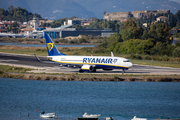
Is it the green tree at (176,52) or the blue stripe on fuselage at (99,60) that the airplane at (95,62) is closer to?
the blue stripe on fuselage at (99,60)

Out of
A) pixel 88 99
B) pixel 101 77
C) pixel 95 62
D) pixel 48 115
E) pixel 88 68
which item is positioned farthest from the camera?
pixel 95 62

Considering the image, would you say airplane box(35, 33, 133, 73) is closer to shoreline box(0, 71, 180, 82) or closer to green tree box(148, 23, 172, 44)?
shoreline box(0, 71, 180, 82)

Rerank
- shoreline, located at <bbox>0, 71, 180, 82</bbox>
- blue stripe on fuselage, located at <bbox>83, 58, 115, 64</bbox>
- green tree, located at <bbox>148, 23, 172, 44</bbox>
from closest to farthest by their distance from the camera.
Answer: shoreline, located at <bbox>0, 71, 180, 82</bbox> → blue stripe on fuselage, located at <bbox>83, 58, 115, 64</bbox> → green tree, located at <bbox>148, 23, 172, 44</bbox>

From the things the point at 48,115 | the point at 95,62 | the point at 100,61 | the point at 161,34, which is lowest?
the point at 48,115

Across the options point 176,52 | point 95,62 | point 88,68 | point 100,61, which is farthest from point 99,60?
point 176,52

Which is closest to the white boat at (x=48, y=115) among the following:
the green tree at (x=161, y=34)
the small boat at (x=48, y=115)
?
the small boat at (x=48, y=115)

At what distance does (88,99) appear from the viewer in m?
56.5

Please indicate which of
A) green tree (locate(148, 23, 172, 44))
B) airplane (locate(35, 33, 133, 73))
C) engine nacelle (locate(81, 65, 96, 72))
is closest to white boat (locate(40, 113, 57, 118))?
airplane (locate(35, 33, 133, 73))

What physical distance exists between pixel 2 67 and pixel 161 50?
80.0 meters

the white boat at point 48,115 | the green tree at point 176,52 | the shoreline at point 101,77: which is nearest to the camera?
the white boat at point 48,115

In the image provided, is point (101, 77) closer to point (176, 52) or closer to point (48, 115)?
point (48, 115)

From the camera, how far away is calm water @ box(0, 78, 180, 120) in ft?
154

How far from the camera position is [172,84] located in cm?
7069

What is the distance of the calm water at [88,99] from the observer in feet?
154
